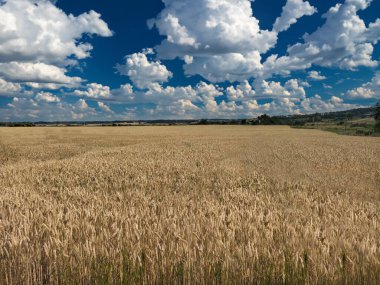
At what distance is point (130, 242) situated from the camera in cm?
454

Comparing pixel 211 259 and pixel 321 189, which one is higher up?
pixel 211 259

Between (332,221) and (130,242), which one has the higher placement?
(130,242)

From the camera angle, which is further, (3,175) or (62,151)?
(62,151)

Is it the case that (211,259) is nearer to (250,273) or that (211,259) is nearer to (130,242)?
(250,273)

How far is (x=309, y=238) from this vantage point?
454 centimetres

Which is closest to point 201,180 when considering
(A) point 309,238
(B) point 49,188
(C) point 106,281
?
Result: (B) point 49,188

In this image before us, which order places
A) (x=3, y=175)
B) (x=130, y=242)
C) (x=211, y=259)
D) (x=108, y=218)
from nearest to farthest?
(x=211, y=259)
(x=130, y=242)
(x=108, y=218)
(x=3, y=175)

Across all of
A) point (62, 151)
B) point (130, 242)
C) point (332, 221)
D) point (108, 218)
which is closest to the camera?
point (130, 242)

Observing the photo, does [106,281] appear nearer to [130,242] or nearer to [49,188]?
[130,242]

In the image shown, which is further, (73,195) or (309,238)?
(73,195)

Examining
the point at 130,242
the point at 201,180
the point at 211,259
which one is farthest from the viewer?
the point at 201,180

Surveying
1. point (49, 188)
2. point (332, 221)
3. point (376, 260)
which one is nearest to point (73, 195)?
point (49, 188)

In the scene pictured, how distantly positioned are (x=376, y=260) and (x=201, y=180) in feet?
28.4

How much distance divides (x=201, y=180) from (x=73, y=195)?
5014mm
